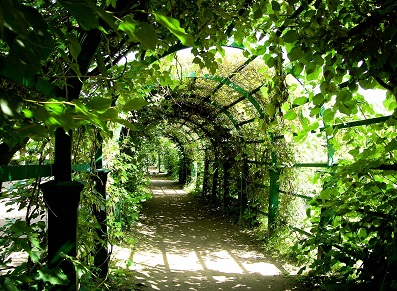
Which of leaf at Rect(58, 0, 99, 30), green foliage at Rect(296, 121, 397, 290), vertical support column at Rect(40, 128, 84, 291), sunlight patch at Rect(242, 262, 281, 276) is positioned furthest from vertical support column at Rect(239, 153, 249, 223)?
leaf at Rect(58, 0, 99, 30)

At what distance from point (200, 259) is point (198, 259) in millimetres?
32

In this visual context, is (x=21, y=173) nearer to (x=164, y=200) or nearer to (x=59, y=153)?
(x=59, y=153)

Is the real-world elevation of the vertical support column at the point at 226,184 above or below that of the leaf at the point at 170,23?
below

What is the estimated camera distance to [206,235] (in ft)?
21.4

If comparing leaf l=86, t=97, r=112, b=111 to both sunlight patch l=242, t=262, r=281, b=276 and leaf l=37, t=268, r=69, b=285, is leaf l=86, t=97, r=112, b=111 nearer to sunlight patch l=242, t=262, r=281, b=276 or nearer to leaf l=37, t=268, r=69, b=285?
leaf l=37, t=268, r=69, b=285

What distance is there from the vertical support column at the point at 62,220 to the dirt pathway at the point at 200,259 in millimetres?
2362

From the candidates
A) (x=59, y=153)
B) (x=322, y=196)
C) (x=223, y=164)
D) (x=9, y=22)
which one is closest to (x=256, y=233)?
(x=223, y=164)

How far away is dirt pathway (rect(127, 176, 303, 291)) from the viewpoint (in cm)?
389

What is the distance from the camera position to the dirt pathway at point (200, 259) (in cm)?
389

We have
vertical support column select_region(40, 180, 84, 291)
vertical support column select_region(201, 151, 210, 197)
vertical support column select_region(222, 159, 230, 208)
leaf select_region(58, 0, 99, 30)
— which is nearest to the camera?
leaf select_region(58, 0, 99, 30)

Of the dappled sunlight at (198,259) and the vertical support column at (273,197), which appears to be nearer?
the dappled sunlight at (198,259)

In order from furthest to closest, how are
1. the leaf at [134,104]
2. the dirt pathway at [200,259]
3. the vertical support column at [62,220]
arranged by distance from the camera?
1. the dirt pathway at [200,259]
2. the vertical support column at [62,220]
3. the leaf at [134,104]

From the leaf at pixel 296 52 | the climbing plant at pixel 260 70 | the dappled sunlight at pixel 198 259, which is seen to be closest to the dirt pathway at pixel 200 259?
the dappled sunlight at pixel 198 259

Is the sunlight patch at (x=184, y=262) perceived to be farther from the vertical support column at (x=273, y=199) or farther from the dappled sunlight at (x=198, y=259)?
the vertical support column at (x=273, y=199)
